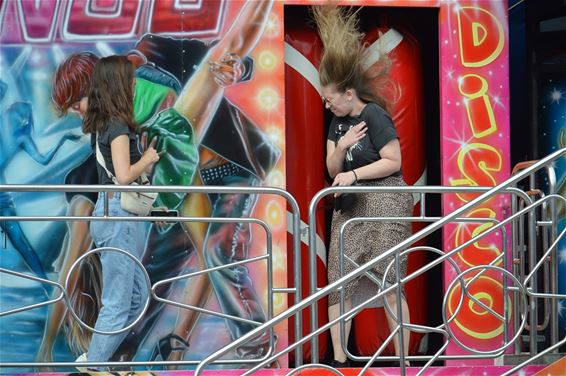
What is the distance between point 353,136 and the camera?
701 cm

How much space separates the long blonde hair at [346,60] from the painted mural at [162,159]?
0.30m

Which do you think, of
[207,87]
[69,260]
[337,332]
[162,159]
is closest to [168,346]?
[69,260]

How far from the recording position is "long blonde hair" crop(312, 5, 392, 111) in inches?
282

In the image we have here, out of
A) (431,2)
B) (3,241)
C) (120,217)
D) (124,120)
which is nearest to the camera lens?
(120,217)

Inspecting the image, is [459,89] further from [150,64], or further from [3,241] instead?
[3,241]

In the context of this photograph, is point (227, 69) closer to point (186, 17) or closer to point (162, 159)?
point (186, 17)

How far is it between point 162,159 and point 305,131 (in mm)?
1004

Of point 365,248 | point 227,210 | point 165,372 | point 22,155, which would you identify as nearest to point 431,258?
point 365,248

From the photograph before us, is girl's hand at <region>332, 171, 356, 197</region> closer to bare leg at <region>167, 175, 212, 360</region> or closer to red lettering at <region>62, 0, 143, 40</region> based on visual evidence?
bare leg at <region>167, 175, 212, 360</region>

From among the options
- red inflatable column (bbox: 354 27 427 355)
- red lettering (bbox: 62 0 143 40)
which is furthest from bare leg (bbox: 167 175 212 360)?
red inflatable column (bbox: 354 27 427 355)

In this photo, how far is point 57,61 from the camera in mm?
7051

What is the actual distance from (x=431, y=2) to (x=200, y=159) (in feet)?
6.12

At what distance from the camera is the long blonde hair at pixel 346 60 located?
7.16 metres

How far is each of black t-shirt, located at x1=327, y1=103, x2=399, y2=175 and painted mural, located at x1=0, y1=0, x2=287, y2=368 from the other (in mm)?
479
